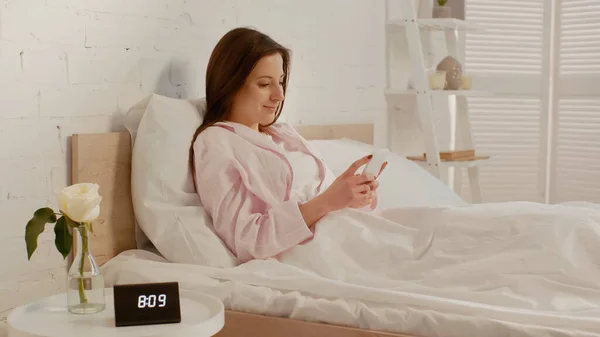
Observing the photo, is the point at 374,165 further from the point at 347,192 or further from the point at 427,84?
the point at 427,84

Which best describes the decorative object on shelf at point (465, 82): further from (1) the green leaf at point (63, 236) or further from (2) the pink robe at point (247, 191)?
(1) the green leaf at point (63, 236)

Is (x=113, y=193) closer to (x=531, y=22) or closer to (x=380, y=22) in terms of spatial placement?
(x=380, y=22)

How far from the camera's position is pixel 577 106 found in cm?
372

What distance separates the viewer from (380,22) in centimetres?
332

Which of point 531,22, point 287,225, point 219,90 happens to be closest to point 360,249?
point 287,225

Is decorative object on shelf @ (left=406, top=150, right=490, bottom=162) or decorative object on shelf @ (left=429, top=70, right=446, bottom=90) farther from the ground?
decorative object on shelf @ (left=429, top=70, right=446, bottom=90)

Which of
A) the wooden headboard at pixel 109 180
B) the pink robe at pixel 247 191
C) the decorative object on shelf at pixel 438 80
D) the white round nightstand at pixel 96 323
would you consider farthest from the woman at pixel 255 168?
the decorative object on shelf at pixel 438 80

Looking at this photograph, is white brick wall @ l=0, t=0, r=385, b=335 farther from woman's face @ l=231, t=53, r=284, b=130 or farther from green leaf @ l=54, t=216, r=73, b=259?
green leaf @ l=54, t=216, r=73, b=259

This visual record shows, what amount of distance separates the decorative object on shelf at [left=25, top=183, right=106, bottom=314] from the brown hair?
72 cm

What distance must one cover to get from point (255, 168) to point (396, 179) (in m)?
0.63

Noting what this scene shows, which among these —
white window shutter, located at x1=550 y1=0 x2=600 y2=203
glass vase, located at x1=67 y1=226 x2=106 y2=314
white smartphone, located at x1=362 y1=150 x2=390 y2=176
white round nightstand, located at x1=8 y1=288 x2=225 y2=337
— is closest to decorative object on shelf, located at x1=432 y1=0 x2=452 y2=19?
white window shutter, located at x1=550 y1=0 x2=600 y2=203

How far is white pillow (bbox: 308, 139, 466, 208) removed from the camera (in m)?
2.49

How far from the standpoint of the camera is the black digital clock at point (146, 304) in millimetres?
1449

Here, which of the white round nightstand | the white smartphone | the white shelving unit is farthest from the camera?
the white shelving unit
